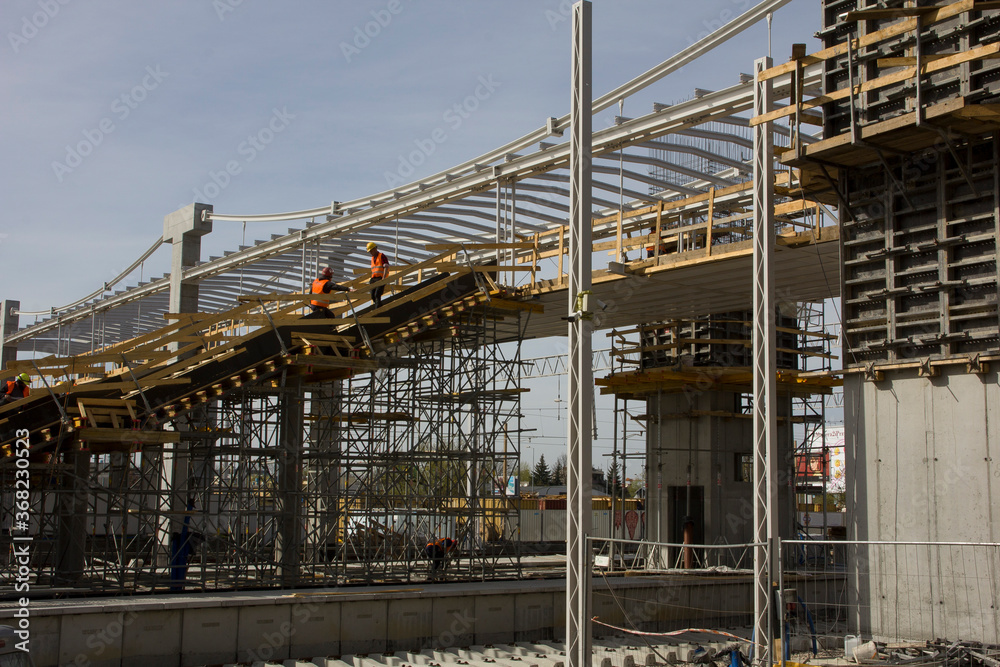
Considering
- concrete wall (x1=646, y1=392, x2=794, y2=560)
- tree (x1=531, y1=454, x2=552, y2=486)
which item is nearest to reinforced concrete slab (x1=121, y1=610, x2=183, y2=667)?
concrete wall (x1=646, y1=392, x2=794, y2=560)

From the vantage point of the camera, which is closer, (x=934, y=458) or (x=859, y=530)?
(x=934, y=458)

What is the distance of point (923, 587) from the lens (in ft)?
51.3

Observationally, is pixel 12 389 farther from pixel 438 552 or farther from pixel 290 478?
pixel 438 552

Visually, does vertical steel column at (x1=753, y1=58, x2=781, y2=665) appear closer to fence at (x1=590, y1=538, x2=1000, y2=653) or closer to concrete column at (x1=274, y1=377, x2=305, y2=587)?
fence at (x1=590, y1=538, x2=1000, y2=653)

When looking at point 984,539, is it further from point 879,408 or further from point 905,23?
point 905,23

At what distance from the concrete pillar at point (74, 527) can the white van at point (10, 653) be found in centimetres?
1059

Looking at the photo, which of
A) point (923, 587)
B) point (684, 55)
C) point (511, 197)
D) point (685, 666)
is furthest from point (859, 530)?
point (511, 197)

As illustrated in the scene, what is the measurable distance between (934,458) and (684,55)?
30.0 feet

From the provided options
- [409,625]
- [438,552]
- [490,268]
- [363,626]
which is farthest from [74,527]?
[490,268]

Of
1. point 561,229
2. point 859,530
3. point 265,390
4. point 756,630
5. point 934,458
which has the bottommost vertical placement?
point 756,630

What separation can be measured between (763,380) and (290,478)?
487 inches

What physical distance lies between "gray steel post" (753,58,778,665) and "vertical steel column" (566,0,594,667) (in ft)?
8.08

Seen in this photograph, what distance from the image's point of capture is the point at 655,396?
30.3 metres

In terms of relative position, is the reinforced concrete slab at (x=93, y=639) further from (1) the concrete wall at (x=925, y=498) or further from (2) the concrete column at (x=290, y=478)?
(1) the concrete wall at (x=925, y=498)
